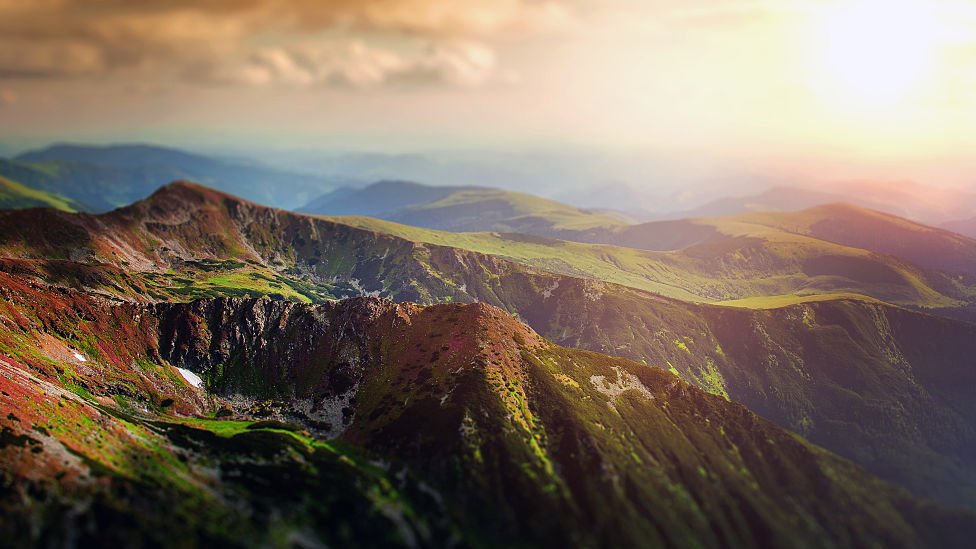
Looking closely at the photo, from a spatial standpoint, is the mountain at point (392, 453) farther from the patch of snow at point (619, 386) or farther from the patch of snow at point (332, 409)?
the patch of snow at point (619, 386)

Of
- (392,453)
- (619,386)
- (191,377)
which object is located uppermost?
(619,386)

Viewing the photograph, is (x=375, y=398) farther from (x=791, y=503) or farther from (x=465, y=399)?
(x=791, y=503)

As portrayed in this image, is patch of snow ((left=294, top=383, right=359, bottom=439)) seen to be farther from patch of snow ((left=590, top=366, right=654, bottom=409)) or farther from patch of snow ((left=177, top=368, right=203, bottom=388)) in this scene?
patch of snow ((left=590, top=366, right=654, bottom=409))

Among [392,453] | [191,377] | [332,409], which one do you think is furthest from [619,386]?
[191,377]

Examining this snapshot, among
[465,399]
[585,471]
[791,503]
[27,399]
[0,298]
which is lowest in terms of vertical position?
[791,503]

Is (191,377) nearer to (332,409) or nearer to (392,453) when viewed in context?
(332,409)

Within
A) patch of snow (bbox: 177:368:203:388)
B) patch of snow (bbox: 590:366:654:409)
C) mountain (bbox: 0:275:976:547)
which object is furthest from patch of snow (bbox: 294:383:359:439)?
patch of snow (bbox: 590:366:654:409)

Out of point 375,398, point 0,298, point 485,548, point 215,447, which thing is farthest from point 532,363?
point 0,298
